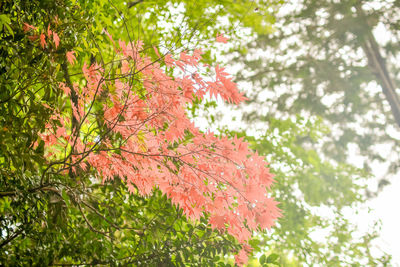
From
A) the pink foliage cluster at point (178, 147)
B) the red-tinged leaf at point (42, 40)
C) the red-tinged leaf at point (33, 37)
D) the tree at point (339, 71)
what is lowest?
the pink foliage cluster at point (178, 147)

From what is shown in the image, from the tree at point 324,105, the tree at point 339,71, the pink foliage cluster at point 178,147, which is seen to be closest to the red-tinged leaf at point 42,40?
the pink foliage cluster at point 178,147

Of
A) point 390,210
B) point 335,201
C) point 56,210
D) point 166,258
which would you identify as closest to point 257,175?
point 166,258

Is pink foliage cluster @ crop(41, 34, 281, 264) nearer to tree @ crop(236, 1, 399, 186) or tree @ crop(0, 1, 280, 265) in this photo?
tree @ crop(0, 1, 280, 265)

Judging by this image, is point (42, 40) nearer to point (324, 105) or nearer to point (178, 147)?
point (178, 147)

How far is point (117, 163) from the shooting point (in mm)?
2018

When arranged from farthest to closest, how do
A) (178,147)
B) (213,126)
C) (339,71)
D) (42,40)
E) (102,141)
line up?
(339,71)
(213,126)
(178,147)
(102,141)
(42,40)

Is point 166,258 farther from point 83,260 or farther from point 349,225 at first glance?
point 349,225

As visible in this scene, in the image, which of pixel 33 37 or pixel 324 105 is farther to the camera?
pixel 324 105

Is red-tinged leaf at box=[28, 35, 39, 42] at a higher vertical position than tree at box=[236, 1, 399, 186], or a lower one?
lower

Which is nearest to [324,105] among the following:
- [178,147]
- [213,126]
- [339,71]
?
[339,71]

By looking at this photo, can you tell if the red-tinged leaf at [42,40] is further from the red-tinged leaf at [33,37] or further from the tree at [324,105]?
the tree at [324,105]

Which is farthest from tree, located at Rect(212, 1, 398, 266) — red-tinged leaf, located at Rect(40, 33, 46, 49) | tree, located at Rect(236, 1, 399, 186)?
red-tinged leaf, located at Rect(40, 33, 46, 49)

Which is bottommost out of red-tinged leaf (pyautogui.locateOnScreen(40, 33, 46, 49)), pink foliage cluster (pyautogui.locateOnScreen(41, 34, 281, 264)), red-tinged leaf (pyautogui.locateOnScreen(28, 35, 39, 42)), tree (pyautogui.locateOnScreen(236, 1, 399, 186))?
pink foliage cluster (pyautogui.locateOnScreen(41, 34, 281, 264))

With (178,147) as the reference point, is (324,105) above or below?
above
